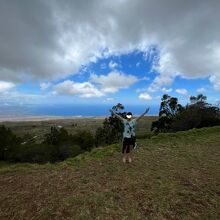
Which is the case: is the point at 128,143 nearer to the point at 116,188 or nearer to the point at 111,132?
the point at 116,188

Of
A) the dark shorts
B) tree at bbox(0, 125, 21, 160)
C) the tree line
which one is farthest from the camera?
tree at bbox(0, 125, 21, 160)

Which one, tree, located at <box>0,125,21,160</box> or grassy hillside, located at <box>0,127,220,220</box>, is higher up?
grassy hillside, located at <box>0,127,220,220</box>

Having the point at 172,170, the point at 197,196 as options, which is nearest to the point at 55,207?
the point at 197,196

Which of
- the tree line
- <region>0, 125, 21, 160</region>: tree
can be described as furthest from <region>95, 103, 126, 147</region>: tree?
<region>0, 125, 21, 160</region>: tree

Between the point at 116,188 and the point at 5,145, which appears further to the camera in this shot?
the point at 5,145

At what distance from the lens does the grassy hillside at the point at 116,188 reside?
754 cm

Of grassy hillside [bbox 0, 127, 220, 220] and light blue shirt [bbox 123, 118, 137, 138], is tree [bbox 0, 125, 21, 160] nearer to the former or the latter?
grassy hillside [bbox 0, 127, 220, 220]

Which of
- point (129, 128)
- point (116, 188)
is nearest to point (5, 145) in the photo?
point (129, 128)

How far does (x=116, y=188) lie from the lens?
8906 mm

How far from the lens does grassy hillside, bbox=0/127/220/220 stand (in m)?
7.54

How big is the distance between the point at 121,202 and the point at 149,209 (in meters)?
0.79

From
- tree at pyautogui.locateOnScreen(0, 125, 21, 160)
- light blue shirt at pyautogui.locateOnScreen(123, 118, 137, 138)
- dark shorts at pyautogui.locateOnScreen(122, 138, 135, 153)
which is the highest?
light blue shirt at pyautogui.locateOnScreen(123, 118, 137, 138)

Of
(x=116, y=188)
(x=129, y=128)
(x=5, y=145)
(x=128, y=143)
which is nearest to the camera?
(x=116, y=188)

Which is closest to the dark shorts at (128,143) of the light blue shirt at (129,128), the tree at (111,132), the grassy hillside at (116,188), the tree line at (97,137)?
the light blue shirt at (129,128)
